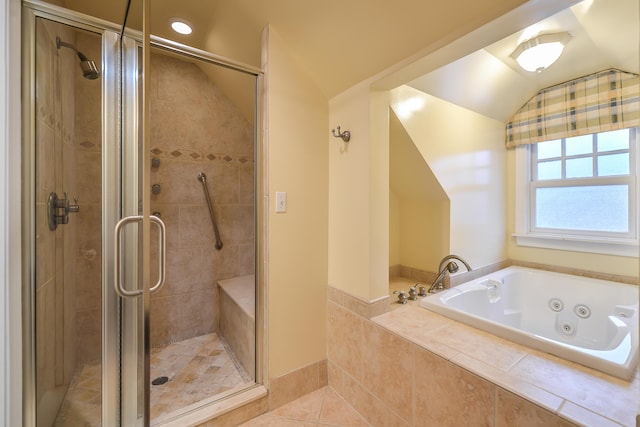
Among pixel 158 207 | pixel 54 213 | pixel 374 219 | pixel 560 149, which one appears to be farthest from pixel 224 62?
pixel 560 149

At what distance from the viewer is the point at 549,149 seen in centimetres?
231

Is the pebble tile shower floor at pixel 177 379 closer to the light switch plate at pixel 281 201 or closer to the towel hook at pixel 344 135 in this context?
the light switch plate at pixel 281 201

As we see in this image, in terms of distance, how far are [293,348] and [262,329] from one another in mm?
231

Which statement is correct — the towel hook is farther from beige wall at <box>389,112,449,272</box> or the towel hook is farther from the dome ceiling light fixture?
the dome ceiling light fixture

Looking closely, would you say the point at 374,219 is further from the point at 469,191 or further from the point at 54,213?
the point at 54,213

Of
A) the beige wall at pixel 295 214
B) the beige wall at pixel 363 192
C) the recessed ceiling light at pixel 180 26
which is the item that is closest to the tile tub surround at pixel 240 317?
the beige wall at pixel 295 214

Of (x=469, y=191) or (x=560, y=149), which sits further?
(x=560, y=149)

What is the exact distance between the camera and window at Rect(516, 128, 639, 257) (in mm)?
1876

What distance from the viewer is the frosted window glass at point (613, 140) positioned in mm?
1850

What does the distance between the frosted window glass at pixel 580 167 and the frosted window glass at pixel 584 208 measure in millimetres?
114

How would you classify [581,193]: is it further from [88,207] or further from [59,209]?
[59,209]

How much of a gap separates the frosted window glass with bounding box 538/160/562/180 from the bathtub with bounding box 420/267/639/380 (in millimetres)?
879

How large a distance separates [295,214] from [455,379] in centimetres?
107

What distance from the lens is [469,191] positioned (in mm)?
2109
